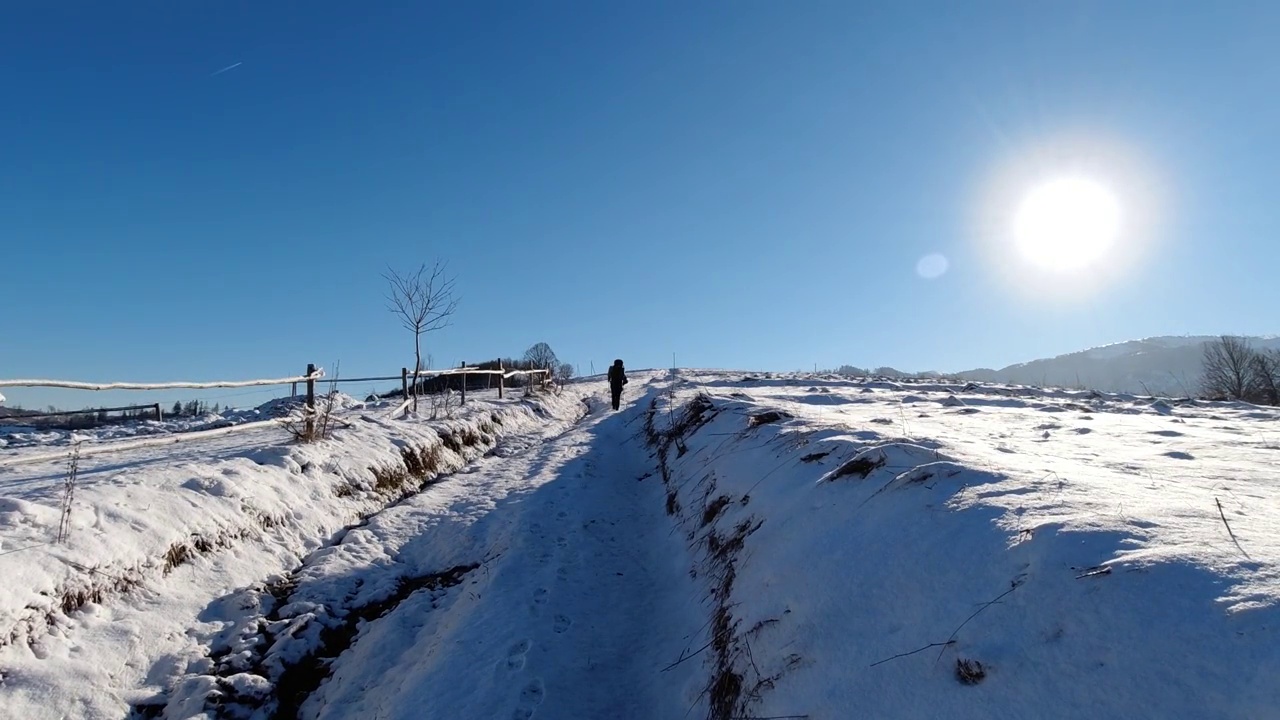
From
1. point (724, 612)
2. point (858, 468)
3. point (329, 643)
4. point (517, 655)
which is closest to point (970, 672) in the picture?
point (724, 612)

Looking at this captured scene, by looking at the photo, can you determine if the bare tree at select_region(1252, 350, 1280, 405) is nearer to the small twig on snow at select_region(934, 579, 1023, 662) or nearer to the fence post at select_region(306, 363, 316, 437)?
the small twig on snow at select_region(934, 579, 1023, 662)

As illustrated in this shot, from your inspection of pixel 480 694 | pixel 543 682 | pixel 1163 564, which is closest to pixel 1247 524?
pixel 1163 564

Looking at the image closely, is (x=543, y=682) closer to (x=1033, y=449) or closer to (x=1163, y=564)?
(x=1163, y=564)

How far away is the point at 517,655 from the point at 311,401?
762 centimetres

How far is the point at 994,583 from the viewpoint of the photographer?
9.03ft

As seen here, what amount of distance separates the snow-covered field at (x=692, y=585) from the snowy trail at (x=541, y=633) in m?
0.03

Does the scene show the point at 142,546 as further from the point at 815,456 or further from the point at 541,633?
the point at 815,456

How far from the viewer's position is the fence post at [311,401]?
8.44m

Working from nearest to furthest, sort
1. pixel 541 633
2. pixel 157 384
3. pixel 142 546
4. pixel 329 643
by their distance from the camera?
pixel 541 633
pixel 329 643
pixel 142 546
pixel 157 384

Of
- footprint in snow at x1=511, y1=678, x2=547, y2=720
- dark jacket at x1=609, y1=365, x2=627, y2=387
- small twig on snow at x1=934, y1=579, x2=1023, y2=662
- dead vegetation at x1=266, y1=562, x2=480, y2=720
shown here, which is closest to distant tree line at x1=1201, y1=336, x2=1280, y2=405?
dark jacket at x1=609, y1=365, x2=627, y2=387

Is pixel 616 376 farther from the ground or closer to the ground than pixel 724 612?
farther from the ground

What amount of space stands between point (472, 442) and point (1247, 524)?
36.8 ft

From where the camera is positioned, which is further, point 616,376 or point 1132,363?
point 1132,363

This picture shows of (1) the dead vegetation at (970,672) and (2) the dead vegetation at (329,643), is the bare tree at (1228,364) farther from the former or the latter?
(2) the dead vegetation at (329,643)
